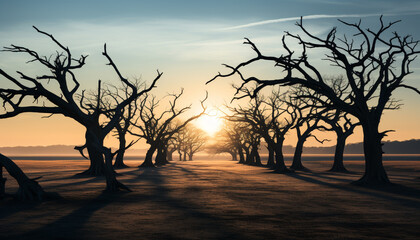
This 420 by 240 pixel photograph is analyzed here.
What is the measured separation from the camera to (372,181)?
968 inches

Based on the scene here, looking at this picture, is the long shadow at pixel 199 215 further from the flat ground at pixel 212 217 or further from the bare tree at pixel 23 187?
the bare tree at pixel 23 187

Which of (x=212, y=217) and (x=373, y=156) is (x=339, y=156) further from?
(x=212, y=217)

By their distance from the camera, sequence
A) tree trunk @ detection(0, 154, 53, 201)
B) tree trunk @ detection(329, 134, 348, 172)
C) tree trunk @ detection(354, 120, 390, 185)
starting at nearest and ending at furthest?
tree trunk @ detection(0, 154, 53, 201)
tree trunk @ detection(354, 120, 390, 185)
tree trunk @ detection(329, 134, 348, 172)

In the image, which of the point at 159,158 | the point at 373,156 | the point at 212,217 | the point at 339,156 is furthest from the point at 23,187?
the point at 159,158

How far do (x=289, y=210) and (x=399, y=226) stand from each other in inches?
142

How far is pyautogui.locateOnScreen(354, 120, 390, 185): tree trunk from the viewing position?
24.6 metres

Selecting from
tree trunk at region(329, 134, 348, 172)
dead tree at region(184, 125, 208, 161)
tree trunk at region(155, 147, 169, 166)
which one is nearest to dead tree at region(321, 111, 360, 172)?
tree trunk at region(329, 134, 348, 172)

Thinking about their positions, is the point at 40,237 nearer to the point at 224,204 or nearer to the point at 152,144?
the point at 224,204

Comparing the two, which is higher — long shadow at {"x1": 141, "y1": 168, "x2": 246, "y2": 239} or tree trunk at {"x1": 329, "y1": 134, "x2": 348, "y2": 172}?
tree trunk at {"x1": 329, "y1": 134, "x2": 348, "y2": 172}

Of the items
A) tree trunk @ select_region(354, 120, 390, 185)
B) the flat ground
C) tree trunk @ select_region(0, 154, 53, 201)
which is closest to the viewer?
the flat ground

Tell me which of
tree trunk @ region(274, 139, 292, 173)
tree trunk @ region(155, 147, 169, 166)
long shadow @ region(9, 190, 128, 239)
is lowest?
long shadow @ region(9, 190, 128, 239)

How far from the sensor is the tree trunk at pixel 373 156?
24.6 meters

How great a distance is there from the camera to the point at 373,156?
2488cm

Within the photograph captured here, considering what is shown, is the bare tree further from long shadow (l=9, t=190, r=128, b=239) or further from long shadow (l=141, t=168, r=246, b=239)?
long shadow (l=141, t=168, r=246, b=239)
